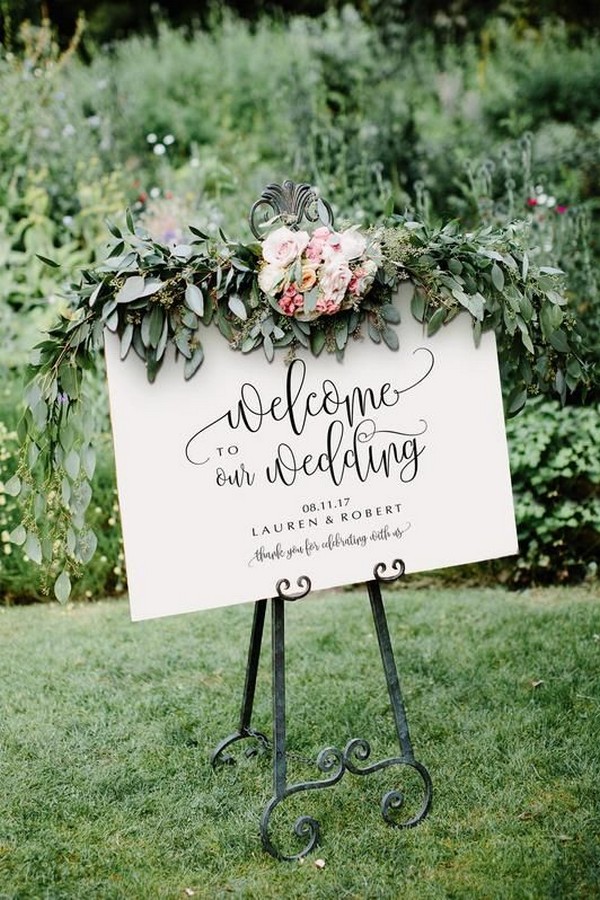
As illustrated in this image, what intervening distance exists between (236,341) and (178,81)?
7182mm

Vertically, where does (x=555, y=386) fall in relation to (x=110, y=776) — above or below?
above

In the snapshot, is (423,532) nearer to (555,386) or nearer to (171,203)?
(555,386)

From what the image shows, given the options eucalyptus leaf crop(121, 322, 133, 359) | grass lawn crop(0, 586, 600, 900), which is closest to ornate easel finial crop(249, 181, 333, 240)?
eucalyptus leaf crop(121, 322, 133, 359)

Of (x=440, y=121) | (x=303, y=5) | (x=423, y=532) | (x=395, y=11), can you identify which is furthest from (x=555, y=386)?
(x=303, y=5)

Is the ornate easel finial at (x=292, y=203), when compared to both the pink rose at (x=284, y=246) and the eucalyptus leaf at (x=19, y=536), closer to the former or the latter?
the pink rose at (x=284, y=246)

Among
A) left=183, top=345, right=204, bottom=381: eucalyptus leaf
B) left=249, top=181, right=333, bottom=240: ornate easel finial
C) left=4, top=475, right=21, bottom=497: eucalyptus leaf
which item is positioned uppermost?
left=249, top=181, right=333, bottom=240: ornate easel finial

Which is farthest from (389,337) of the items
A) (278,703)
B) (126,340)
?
(278,703)

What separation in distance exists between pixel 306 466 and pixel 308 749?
1104mm

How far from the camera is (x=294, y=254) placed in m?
2.51

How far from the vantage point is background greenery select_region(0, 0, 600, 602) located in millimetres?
4914

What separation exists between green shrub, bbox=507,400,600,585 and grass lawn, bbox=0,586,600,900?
0.26 m

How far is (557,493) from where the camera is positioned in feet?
15.8

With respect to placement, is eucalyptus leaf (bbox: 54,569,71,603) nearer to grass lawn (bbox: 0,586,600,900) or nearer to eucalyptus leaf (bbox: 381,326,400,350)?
grass lawn (bbox: 0,586,600,900)

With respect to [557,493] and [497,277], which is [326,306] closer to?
[497,277]
